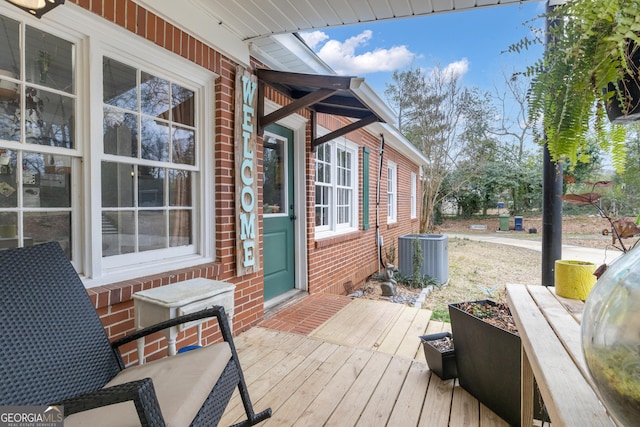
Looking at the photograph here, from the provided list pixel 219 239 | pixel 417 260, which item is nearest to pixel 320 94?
pixel 219 239

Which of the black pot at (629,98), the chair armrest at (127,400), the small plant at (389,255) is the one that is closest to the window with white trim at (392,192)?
the small plant at (389,255)

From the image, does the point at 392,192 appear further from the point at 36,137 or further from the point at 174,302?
the point at 36,137

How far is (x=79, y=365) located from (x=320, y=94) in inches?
92.9

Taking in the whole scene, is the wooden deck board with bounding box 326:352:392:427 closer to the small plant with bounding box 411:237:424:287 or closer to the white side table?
the white side table

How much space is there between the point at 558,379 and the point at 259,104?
2.88 meters

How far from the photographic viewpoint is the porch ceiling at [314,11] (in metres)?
2.19

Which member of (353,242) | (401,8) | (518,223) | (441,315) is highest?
(401,8)

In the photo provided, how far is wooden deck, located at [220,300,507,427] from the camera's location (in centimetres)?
172

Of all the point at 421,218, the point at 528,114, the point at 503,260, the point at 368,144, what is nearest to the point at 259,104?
the point at 528,114

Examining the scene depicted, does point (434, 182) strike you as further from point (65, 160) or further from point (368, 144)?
point (65, 160)

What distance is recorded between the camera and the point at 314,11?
230 centimetres

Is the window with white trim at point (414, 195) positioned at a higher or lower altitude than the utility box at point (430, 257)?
higher

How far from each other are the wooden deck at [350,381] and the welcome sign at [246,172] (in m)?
0.67

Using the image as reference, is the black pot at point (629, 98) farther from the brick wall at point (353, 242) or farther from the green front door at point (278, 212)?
the brick wall at point (353, 242)
